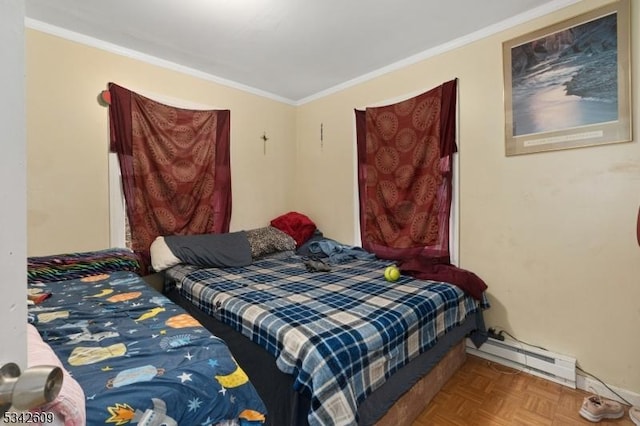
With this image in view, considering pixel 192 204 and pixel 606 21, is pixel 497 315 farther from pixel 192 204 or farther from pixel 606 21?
pixel 192 204

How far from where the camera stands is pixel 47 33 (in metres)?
2.17

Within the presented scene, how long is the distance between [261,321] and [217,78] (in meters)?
2.63

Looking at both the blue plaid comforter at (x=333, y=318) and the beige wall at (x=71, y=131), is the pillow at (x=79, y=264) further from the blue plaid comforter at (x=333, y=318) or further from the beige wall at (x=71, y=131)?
the blue plaid comforter at (x=333, y=318)

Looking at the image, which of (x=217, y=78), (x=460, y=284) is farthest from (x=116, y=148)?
(x=460, y=284)

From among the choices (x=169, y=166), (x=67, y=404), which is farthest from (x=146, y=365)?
(x=169, y=166)

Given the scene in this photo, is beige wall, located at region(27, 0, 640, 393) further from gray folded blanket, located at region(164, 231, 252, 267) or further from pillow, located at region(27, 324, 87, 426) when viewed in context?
pillow, located at region(27, 324, 87, 426)

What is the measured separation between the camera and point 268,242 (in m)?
3.02

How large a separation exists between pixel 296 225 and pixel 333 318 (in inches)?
79.1

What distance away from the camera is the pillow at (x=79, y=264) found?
6.55 ft

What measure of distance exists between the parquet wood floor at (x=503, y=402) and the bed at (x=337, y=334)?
0.08 metres

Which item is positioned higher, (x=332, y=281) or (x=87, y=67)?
(x=87, y=67)

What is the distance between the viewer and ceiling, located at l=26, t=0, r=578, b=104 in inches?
78.9

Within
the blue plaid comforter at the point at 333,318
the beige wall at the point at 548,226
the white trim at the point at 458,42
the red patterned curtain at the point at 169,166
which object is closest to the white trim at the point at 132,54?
the red patterned curtain at the point at 169,166

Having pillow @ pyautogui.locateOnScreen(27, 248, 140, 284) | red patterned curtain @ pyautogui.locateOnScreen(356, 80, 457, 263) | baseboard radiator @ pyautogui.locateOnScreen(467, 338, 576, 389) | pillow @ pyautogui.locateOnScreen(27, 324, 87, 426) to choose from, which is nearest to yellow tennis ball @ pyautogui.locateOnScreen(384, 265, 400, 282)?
red patterned curtain @ pyautogui.locateOnScreen(356, 80, 457, 263)
